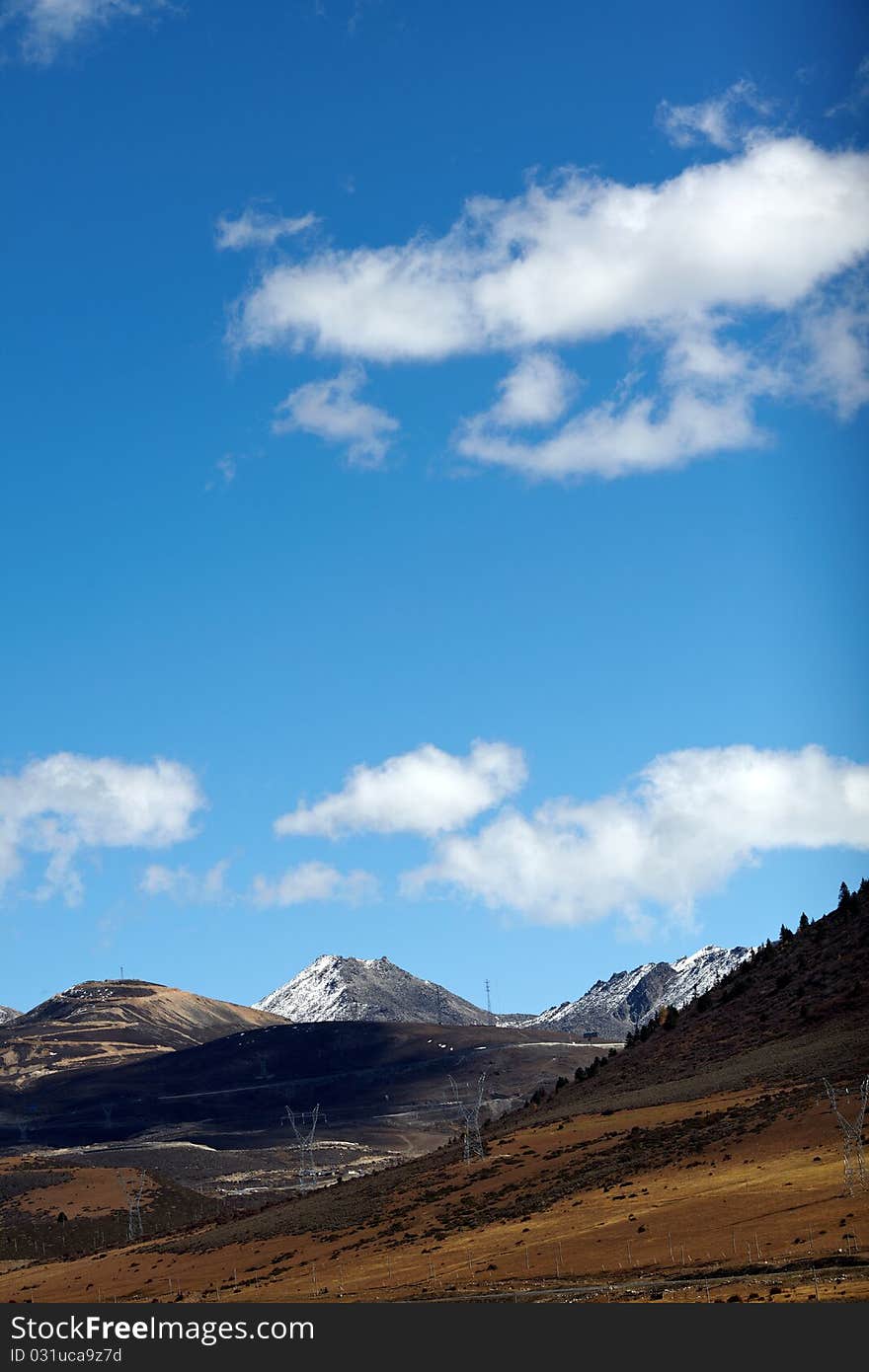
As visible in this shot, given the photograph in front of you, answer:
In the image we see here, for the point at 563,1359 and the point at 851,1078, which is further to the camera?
the point at 851,1078

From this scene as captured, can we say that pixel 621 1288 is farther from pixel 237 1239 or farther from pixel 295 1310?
pixel 237 1239

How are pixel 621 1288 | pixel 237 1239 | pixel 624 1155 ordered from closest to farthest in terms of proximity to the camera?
pixel 621 1288 < pixel 624 1155 < pixel 237 1239

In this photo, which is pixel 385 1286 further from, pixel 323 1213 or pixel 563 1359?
pixel 323 1213

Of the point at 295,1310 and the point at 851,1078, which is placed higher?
the point at 851,1078

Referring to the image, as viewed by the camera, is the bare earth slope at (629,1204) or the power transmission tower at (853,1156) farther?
the power transmission tower at (853,1156)

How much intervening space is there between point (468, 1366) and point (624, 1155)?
77.1m

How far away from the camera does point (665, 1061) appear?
187500 millimetres

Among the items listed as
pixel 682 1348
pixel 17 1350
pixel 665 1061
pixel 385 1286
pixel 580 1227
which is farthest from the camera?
pixel 665 1061

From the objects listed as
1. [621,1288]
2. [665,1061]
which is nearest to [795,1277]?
[621,1288]

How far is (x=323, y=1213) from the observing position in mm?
148250

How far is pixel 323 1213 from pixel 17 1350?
84.2 m

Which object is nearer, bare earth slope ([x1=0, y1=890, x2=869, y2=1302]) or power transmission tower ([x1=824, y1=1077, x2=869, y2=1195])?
bare earth slope ([x1=0, y1=890, x2=869, y2=1302])

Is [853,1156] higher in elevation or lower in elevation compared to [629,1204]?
higher

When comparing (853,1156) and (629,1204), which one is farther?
(629,1204)
